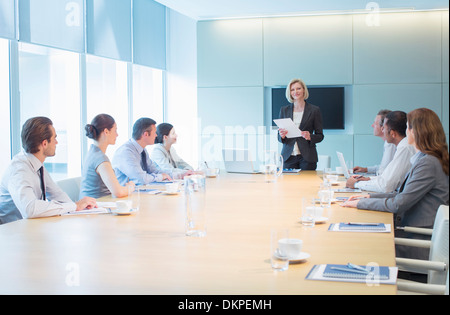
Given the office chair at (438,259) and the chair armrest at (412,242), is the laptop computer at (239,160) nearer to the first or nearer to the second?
the chair armrest at (412,242)

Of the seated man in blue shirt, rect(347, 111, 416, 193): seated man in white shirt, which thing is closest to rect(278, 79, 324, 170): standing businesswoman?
the seated man in blue shirt

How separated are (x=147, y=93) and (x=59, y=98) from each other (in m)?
2.28

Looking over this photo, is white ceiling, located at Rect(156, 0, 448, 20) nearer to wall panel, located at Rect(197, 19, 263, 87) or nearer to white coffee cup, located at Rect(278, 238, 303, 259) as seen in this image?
wall panel, located at Rect(197, 19, 263, 87)

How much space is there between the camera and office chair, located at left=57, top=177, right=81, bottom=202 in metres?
4.08

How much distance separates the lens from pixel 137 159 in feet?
15.7

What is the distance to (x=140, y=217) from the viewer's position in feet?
9.43

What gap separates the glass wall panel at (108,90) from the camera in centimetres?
728

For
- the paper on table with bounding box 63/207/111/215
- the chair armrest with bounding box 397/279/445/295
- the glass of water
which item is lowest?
the chair armrest with bounding box 397/279/445/295

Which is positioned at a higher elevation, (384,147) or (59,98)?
(59,98)

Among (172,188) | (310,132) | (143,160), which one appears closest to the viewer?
(172,188)

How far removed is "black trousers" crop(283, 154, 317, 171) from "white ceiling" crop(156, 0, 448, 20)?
2.55 meters

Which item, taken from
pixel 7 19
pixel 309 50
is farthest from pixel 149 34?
pixel 7 19

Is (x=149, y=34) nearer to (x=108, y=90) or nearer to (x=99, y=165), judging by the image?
(x=108, y=90)
